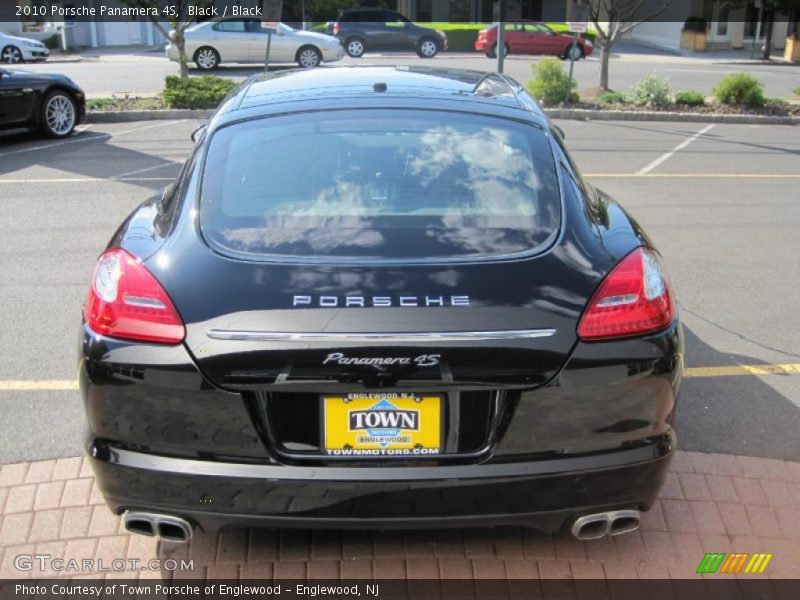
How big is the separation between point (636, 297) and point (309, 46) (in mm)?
22072

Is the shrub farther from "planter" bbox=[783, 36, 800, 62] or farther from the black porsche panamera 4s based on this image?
"planter" bbox=[783, 36, 800, 62]

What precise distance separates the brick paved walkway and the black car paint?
2855 cm

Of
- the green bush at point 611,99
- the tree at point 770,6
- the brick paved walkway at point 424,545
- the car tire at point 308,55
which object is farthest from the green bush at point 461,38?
the brick paved walkway at point 424,545

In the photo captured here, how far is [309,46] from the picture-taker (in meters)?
23.2

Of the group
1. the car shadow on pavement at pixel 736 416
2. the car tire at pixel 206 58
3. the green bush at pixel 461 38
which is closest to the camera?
the car shadow on pavement at pixel 736 416

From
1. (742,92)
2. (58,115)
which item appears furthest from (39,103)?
(742,92)

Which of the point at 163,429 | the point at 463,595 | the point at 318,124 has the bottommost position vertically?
the point at 463,595

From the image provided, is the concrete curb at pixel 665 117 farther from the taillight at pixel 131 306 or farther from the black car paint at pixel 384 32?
the black car paint at pixel 384 32

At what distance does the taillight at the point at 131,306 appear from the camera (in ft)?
8.05

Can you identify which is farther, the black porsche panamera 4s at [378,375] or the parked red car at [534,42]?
the parked red car at [534,42]

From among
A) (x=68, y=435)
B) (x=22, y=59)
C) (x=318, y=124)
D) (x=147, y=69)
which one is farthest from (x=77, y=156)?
(x=22, y=59)

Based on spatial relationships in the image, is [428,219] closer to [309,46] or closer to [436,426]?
[436,426]

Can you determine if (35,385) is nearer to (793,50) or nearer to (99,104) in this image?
(99,104)

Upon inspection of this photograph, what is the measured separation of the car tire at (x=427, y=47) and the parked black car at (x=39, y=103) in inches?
791
